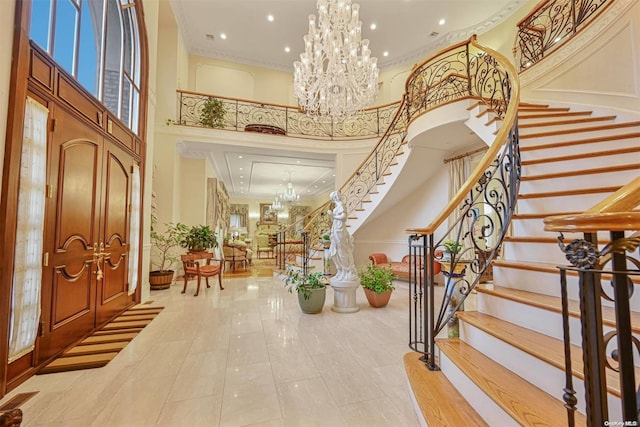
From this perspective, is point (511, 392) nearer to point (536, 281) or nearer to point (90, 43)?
point (536, 281)

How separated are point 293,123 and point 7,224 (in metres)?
6.39

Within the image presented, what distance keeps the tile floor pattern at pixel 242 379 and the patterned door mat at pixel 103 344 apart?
0.28 feet

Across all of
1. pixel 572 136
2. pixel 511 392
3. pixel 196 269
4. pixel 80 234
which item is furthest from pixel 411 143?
pixel 80 234

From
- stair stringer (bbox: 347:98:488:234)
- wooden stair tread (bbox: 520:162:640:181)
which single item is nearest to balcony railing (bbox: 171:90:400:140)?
stair stringer (bbox: 347:98:488:234)

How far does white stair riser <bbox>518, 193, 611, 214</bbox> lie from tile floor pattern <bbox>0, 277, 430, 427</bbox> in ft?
5.86

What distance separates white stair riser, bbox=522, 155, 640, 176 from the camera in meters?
2.45

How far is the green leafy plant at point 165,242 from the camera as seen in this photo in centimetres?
562

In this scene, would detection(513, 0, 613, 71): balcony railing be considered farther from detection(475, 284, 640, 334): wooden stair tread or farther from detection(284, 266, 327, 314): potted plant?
detection(284, 266, 327, 314): potted plant

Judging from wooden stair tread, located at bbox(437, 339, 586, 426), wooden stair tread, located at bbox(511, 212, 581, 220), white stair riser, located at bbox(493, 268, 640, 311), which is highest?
wooden stair tread, located at bbox(511, 212, 581, 220)

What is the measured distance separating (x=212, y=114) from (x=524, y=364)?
7127mm

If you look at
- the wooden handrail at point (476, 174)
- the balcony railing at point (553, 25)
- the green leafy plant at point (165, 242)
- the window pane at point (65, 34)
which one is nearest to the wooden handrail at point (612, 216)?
the wooden handrail at point (476, 174)

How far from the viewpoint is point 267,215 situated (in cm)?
1515

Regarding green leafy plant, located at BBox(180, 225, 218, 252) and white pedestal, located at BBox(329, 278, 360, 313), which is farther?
green leafy plant, located at BBox(180, 225, 218, 252)

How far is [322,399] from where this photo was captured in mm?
1908
